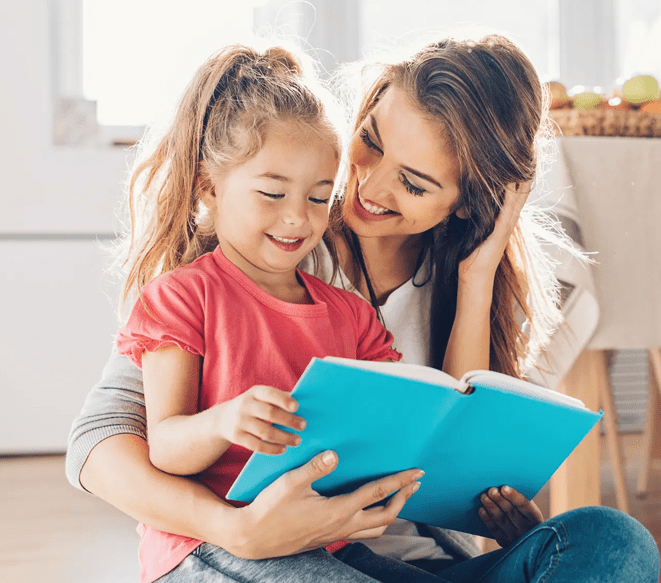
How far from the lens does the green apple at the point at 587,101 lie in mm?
Answer: 1643

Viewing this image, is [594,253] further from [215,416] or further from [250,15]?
[250,15]

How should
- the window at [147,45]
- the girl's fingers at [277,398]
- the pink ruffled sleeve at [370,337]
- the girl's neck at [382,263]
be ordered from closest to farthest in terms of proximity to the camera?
the girl's fingers at [277,398] → the pink ruffled sleeve at [370,337] → the girl's neck at [382,263] → the window at [147,45]

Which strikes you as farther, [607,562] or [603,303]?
[603,303]

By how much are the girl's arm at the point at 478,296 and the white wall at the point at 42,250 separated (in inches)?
66.4

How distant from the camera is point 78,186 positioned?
8.36 feet

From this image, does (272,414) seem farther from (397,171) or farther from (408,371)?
(397,171)

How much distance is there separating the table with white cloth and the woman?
27cm

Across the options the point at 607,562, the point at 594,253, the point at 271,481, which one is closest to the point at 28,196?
the point at 594,253

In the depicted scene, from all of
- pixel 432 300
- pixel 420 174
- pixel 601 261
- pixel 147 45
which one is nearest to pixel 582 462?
pixel 601 261

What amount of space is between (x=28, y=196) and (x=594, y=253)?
188 centimetres

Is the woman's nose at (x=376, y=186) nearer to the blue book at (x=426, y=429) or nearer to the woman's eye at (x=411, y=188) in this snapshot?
the woman's eye at (x=411, y=188)

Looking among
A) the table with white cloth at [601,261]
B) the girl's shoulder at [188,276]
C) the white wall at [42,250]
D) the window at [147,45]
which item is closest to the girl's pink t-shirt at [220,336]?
the girl's shoulder at [188,276]

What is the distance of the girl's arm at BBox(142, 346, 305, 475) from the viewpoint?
24.8 inches

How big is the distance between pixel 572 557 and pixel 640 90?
1230 millimetres
